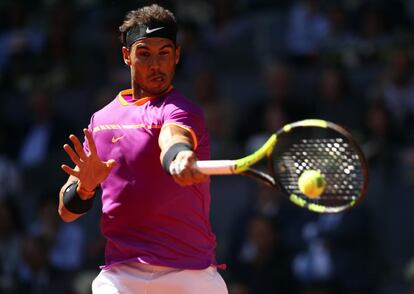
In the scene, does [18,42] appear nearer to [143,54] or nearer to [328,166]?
[143,54]

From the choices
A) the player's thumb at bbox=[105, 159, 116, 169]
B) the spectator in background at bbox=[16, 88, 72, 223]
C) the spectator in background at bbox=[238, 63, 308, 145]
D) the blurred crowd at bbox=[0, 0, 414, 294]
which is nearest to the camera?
the player's thumb at bbox=[105, 159, 116, 169]

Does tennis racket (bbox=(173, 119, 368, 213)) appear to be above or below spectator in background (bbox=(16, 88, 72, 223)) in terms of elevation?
above

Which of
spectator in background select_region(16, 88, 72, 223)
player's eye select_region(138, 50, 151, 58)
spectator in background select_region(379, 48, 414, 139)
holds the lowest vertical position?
spectator in background select_region(16, 88, 72, 223)

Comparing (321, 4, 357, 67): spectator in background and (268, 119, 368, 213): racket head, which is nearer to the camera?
(268, 119, 368, 213): racket head

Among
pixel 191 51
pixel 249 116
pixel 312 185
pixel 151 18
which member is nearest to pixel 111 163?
pixel 151 18

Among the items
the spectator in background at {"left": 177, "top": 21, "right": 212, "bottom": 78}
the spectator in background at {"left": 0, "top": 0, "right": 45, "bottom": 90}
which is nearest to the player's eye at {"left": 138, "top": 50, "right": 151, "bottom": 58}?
the spectator in background at {"left": 177, "top": 21, "right": 212, "bottom": 78}

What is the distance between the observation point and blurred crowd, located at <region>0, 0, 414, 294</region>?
9.72m

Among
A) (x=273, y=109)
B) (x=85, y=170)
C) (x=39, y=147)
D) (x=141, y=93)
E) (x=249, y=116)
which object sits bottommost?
(x=39, y=147)

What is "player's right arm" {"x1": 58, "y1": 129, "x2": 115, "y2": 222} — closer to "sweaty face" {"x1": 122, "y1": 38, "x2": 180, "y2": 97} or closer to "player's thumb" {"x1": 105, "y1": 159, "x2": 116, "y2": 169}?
"player's thumb" {"x1": 105, "y1": 159, "x2": 116, "y2": 169}

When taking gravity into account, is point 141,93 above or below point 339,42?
above

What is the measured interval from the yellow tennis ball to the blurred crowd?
4.35 metres

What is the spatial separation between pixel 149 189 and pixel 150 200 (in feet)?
0.18

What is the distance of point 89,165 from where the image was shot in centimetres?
528

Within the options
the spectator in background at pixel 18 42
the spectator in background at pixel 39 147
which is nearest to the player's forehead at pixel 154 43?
the spectator in background at pixel 39 147
